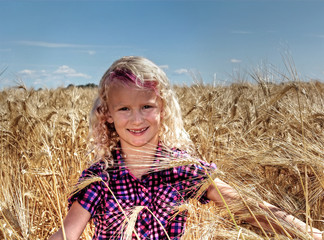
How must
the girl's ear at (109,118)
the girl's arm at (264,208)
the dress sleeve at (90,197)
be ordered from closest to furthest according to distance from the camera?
the girl's arm at (264,208)
the dress sleeve at (90,197)
the girl's ear at (109,118)

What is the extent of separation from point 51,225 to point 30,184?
32 centimetres

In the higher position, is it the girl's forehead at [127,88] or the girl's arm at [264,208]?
the girl's forehead at [127,88]

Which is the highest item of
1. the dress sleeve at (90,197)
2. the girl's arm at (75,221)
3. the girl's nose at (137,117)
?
the girl's nose at (137,117)

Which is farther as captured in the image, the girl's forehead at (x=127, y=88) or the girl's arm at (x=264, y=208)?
the girl's forehead at (x=127, y=88)

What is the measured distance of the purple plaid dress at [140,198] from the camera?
1.39 metres

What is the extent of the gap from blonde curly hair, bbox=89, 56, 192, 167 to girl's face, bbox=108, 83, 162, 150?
37mm

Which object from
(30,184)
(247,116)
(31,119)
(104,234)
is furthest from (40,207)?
(247,116)

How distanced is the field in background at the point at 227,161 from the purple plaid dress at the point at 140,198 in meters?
0.10

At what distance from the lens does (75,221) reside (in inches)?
52.4

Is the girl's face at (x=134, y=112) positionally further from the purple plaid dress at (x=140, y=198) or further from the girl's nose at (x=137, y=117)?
the purple plaid dress at (x=140, y=198)

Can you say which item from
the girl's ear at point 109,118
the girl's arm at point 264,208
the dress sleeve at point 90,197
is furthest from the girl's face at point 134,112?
the girl's arm at point 264,208

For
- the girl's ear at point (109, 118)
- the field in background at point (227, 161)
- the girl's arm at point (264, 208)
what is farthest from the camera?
the girl's ear at point (109, 118)

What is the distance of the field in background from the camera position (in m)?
1.21

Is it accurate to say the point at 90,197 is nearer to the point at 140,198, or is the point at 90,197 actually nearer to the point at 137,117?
the point at 140,198
